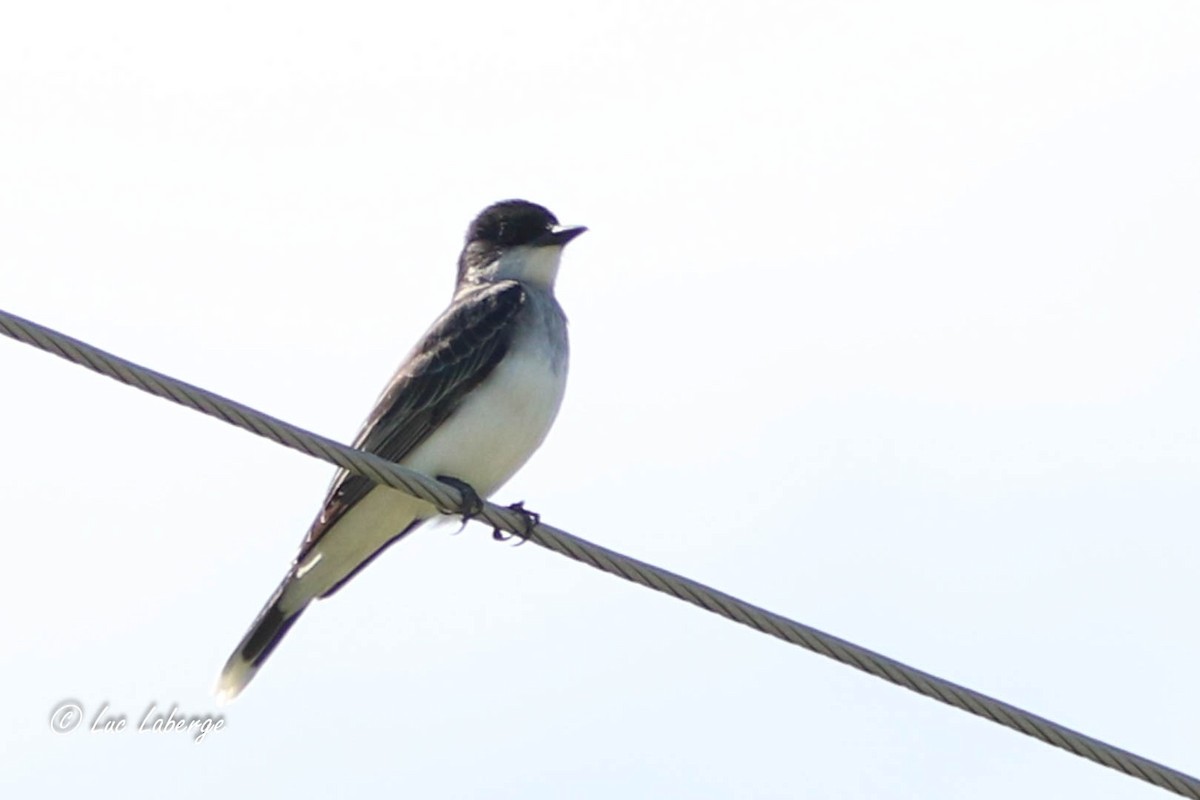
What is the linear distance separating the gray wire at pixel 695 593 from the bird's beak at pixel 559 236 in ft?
12.9

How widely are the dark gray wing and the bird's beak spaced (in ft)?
2.68

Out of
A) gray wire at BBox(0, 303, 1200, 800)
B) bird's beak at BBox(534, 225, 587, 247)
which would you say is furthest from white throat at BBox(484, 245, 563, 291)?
gray wire at BBox(0, 303, 1200, 800)

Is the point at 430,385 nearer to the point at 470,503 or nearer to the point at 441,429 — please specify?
the point at 441,429

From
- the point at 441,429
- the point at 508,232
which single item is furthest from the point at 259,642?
the point at 508,232

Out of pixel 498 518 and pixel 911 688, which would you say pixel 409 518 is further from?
pixel 911 688

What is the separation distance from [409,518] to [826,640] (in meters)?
3.15

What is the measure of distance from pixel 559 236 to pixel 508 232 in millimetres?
344

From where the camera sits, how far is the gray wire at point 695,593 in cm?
593

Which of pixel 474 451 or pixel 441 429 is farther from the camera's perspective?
pixel 441 429

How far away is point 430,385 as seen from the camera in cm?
942

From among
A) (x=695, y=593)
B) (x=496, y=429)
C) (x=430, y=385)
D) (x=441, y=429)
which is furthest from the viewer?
(x=430, y=385)

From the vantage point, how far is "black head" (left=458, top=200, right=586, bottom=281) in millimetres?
10703

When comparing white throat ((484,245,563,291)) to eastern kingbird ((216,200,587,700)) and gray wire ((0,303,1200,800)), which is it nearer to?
eastern kingbird ((216,200,587,700))

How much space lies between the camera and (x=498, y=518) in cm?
803
